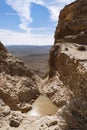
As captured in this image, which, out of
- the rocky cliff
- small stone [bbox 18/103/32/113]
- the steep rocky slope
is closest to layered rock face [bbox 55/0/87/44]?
the rocky cliff

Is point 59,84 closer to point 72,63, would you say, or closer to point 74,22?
point 72,63

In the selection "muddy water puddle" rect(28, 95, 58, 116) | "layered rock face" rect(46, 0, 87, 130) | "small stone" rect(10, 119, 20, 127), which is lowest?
"muddy water puddle" rect(28, 95, 58, 116)

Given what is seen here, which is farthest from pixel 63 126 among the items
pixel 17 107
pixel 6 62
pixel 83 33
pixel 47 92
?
pixel 83 33

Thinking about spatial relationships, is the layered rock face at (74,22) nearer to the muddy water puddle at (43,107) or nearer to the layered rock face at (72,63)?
the layered rock face at (72,63)

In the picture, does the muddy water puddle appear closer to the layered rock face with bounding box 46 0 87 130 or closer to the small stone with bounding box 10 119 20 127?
the layered rock face with bounding box 46 0 87 130

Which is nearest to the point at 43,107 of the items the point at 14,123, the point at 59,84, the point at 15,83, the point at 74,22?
the point at 15,83

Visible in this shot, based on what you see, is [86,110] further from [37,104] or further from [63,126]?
[37,104]

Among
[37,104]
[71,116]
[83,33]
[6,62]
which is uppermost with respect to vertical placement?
[83,33]

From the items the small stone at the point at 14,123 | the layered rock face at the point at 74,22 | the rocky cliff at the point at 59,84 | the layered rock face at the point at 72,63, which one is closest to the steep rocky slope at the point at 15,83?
the rocky cliff at the point at 59,84
